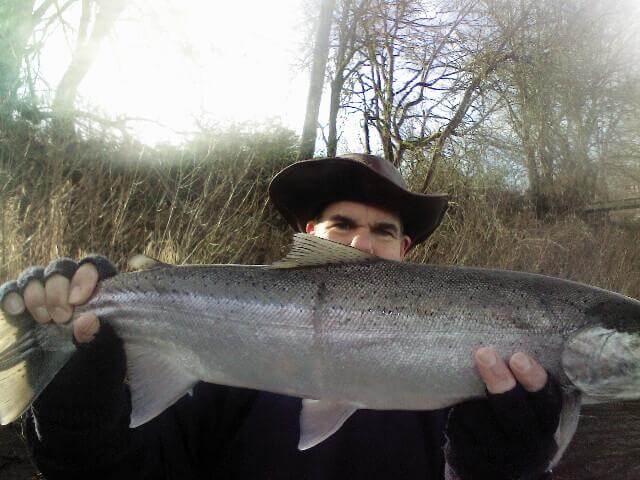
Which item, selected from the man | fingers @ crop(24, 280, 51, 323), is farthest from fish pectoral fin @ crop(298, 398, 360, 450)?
fingers @ crop(24, 280, 51, 323)

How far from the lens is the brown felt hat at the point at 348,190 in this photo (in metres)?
3.26

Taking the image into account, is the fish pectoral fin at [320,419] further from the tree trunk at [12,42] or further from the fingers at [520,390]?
the tree trunk at [12,42]

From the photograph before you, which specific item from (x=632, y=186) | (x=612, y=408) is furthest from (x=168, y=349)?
(x=632, y=186)

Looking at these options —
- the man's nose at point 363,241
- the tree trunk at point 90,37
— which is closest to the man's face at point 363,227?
the man's nose at point 363,241

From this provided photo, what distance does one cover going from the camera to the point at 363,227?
3184mm

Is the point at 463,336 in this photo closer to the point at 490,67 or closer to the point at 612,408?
the point at 612,408

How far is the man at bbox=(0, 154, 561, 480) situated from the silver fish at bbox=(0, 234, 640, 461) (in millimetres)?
83

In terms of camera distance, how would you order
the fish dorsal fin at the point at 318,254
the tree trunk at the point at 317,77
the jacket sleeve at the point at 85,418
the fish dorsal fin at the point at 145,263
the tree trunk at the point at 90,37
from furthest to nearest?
1. the tree trunk at the point at 317,77
2. the tree trunk at the point at 90,37
3. the fish dorsal fin at the point at 145,263
4. the fish dorsal fin at the point at 318,254
5. the jacket sleeve at the point at 85,418

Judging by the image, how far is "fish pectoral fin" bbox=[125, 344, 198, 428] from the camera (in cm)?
230

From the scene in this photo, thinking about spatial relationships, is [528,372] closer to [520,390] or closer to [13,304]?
[520,390]

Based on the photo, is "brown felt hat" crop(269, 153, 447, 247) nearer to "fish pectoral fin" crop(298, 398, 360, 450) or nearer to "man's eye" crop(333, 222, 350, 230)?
"man's eye" crop(333, 222, 350, 230)

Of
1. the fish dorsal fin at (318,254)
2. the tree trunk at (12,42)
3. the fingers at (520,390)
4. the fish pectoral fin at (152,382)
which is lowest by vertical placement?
the fish pectoral fin at (152,382)

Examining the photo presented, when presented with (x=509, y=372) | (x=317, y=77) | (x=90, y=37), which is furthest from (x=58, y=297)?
(x=317, y=77)

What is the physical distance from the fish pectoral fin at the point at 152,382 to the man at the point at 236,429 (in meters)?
0.06
